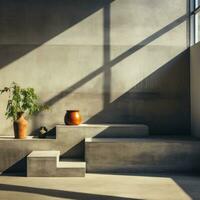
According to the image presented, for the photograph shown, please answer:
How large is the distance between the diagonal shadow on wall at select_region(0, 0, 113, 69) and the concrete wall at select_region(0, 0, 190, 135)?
0.02 metres

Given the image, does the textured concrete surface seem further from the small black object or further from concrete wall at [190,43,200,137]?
concrete wall at [190,43,200,137]

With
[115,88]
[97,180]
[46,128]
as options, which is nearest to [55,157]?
[97,180]

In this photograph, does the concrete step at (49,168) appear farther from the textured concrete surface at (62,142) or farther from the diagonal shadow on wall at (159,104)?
the diagonal shadow on wall at (159,104)

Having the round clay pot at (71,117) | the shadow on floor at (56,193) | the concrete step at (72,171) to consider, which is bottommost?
the shadow on floor at (56,193)

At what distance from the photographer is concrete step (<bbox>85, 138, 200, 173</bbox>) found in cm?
657

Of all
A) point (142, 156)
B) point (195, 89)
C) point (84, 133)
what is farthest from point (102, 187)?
point (195, 89)

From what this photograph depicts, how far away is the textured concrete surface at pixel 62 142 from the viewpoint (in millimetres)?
6711

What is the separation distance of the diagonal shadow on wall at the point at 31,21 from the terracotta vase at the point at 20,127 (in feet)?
4.10

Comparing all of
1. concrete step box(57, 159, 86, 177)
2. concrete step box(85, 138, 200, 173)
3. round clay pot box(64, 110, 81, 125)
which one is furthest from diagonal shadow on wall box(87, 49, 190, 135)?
concrete step box(57, 159, 86, 177)

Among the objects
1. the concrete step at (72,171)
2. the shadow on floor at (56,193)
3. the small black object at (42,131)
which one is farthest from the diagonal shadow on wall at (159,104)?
the shadow on floor at (56,193)

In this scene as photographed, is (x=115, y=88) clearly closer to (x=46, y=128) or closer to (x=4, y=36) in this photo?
(x=46, y=128)

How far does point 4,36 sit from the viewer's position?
7.62m

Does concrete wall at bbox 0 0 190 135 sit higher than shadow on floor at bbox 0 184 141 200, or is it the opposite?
concrete wall at bbox 0 0 190 135

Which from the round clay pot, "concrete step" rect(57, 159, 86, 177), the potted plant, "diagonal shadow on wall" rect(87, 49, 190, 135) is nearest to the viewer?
"concrete step" rect(57, 159, 86, 177)
